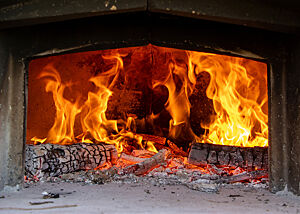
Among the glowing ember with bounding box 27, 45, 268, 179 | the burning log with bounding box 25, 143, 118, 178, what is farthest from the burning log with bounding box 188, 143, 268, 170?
the burning log with bounding box 25, 143, 118, 178

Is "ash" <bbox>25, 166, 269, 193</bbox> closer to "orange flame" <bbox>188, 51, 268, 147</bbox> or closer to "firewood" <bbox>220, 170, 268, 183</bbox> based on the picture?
"firewood" <bbox>220, 170, 268, 183</bbox>

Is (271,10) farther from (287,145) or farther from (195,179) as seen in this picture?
(195,179)

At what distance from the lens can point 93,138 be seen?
512 centimetres

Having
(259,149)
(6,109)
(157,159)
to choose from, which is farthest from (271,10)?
(6,109)

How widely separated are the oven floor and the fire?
165 centimetres

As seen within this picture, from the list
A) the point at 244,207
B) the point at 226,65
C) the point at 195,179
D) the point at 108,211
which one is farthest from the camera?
the point at 226,65

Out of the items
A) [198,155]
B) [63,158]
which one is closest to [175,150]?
[198,155]

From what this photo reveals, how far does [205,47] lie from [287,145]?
1.25m

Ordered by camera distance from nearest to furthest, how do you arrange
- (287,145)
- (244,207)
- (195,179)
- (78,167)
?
(244,207)
(287,145)
(195,179)
(78,167)

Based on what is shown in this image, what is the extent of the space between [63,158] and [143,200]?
147 cm

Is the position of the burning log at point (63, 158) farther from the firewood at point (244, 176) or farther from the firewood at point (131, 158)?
the firewood at point (244, 176)

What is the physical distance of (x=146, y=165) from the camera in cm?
393

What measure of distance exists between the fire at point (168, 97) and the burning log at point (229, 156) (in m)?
0.69

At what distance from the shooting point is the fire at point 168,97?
484 cm
